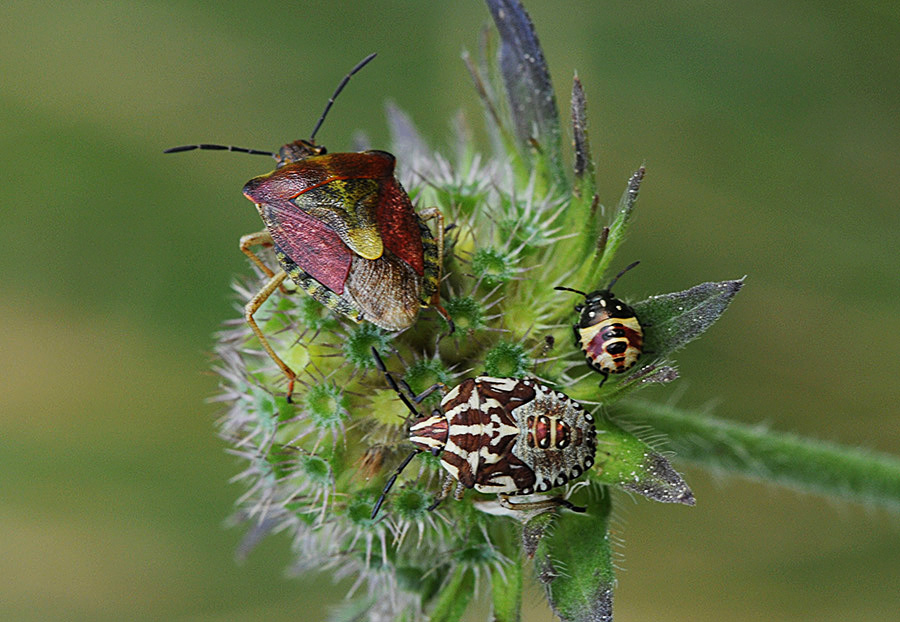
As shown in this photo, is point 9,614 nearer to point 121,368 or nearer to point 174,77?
point 121,368

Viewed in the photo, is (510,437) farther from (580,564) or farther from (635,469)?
(580,564)

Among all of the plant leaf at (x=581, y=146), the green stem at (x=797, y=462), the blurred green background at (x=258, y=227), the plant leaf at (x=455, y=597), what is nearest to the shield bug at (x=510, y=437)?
the plant leaf at (x=455, y=597)

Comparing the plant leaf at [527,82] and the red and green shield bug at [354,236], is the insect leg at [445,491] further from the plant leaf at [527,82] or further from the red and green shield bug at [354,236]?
the plant leaf at [527,82]

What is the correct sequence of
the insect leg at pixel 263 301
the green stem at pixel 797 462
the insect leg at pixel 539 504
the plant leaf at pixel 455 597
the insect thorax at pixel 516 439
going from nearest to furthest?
1. the insect thorax at pixel 516 439
2. the insect leg at pixel 539 504
3. the insect leg at pixel 263 301
4. the plant leaf at pixel 455 597
5. the green stem at pixel 797 462

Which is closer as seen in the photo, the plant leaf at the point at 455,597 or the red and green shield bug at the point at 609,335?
the red and green shield bug at the point at 609,335

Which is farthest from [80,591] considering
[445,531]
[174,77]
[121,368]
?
[445,531]
